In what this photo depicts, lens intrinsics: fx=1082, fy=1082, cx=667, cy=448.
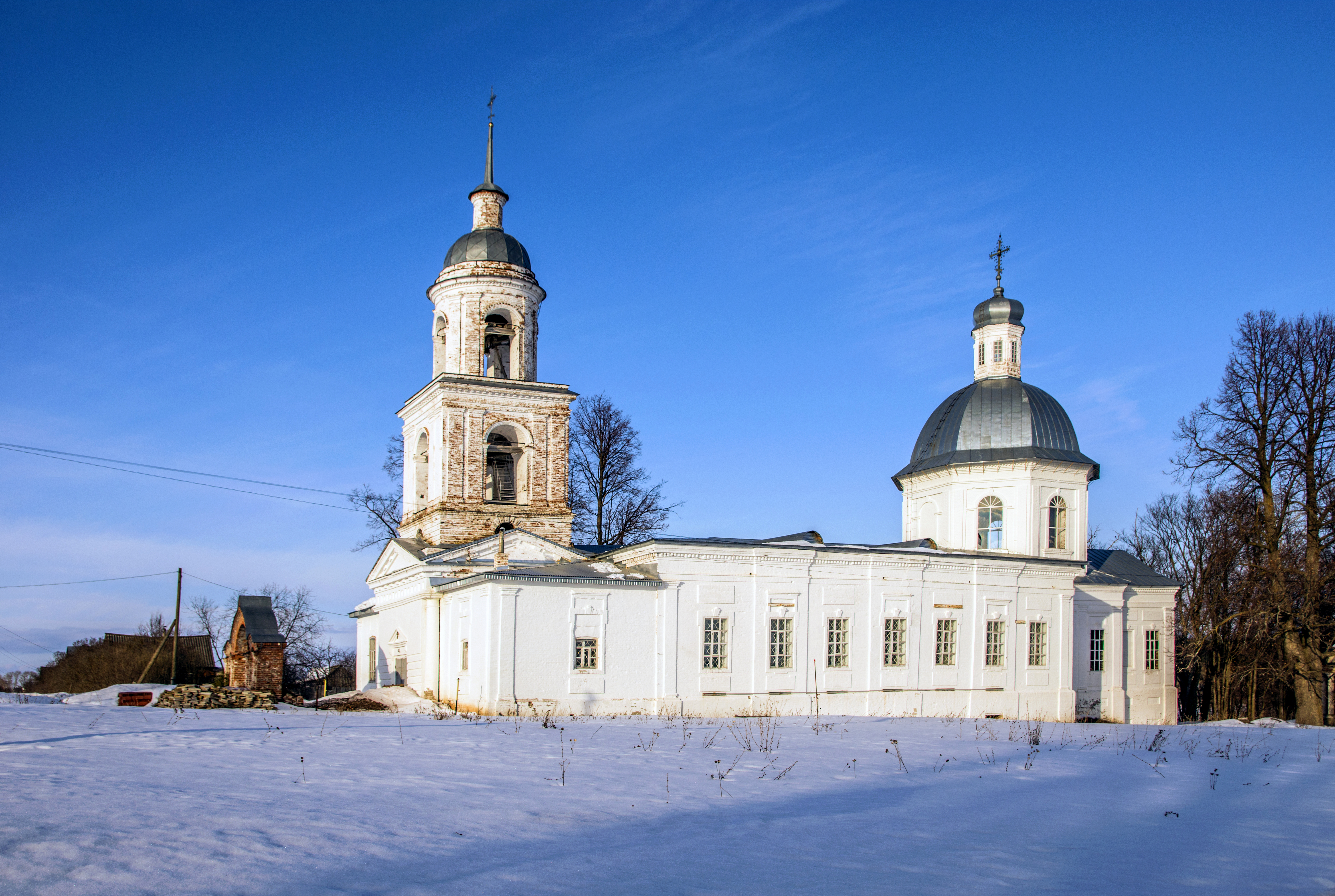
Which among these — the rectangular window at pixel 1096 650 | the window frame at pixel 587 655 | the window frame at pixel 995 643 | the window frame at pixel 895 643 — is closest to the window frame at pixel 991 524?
the window frame at pixel 995 643

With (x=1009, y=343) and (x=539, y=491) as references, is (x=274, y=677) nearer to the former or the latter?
(x=539, y=491)

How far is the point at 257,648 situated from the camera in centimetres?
2423

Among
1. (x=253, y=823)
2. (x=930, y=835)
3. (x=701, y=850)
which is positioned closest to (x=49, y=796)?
(x=253, y=823)

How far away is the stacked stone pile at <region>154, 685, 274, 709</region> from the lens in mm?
17219

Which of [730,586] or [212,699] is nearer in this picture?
[212,699]

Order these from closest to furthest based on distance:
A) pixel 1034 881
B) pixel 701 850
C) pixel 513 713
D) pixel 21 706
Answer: pixel 1034 881 → pixel 701 850 → pixel 21 706 → pixel 513 713

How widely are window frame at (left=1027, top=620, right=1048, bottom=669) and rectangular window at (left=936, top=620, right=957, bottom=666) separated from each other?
2.37 m

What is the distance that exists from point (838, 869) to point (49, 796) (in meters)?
5.08

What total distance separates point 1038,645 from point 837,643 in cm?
628

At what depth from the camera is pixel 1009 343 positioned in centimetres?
3098

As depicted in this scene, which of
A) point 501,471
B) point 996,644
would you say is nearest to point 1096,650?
point 996,644

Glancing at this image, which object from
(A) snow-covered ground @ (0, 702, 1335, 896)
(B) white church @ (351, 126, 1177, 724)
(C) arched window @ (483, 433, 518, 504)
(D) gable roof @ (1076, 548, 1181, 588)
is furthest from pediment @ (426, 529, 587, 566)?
(D) gable roof @ (1076, 548, 1181, 588)

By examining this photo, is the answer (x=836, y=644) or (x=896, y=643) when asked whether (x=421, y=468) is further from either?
(x=896, y=643)

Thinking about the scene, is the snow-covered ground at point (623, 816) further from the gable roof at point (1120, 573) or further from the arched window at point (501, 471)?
the gable roof at point (1120, 573)
